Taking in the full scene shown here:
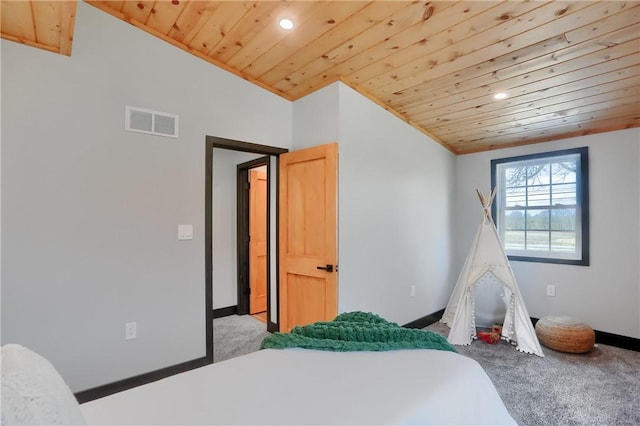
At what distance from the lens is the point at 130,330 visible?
94.4 inches

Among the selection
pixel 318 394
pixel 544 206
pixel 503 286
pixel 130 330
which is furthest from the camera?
pixel 544 206

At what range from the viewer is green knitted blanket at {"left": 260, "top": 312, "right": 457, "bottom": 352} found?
1.40m

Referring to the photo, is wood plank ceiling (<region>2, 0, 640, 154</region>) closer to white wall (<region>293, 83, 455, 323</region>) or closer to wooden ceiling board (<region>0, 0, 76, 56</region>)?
wooden ceiling board (<region>0, 0, 76, 56</region>)

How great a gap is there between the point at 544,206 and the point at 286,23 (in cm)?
340

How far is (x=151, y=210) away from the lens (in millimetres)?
2502

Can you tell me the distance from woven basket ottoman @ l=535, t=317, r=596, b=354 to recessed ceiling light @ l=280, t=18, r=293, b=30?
3.50 m

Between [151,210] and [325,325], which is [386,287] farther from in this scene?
[151,210]

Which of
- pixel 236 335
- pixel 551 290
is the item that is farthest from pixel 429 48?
pixel 236 335

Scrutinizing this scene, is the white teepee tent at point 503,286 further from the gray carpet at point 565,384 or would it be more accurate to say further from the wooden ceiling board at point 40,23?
the wooden ceiling board at point 40,23

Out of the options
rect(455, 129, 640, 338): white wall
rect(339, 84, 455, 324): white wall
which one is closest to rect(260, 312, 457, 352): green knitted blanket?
rect(339, 84, 455, 324): white wall

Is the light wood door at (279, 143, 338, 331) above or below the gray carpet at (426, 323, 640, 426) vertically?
above

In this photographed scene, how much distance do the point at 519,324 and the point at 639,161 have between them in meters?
1.92

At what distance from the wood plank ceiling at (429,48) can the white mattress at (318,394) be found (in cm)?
195

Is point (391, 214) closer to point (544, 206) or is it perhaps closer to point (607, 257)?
point (544, 206)
